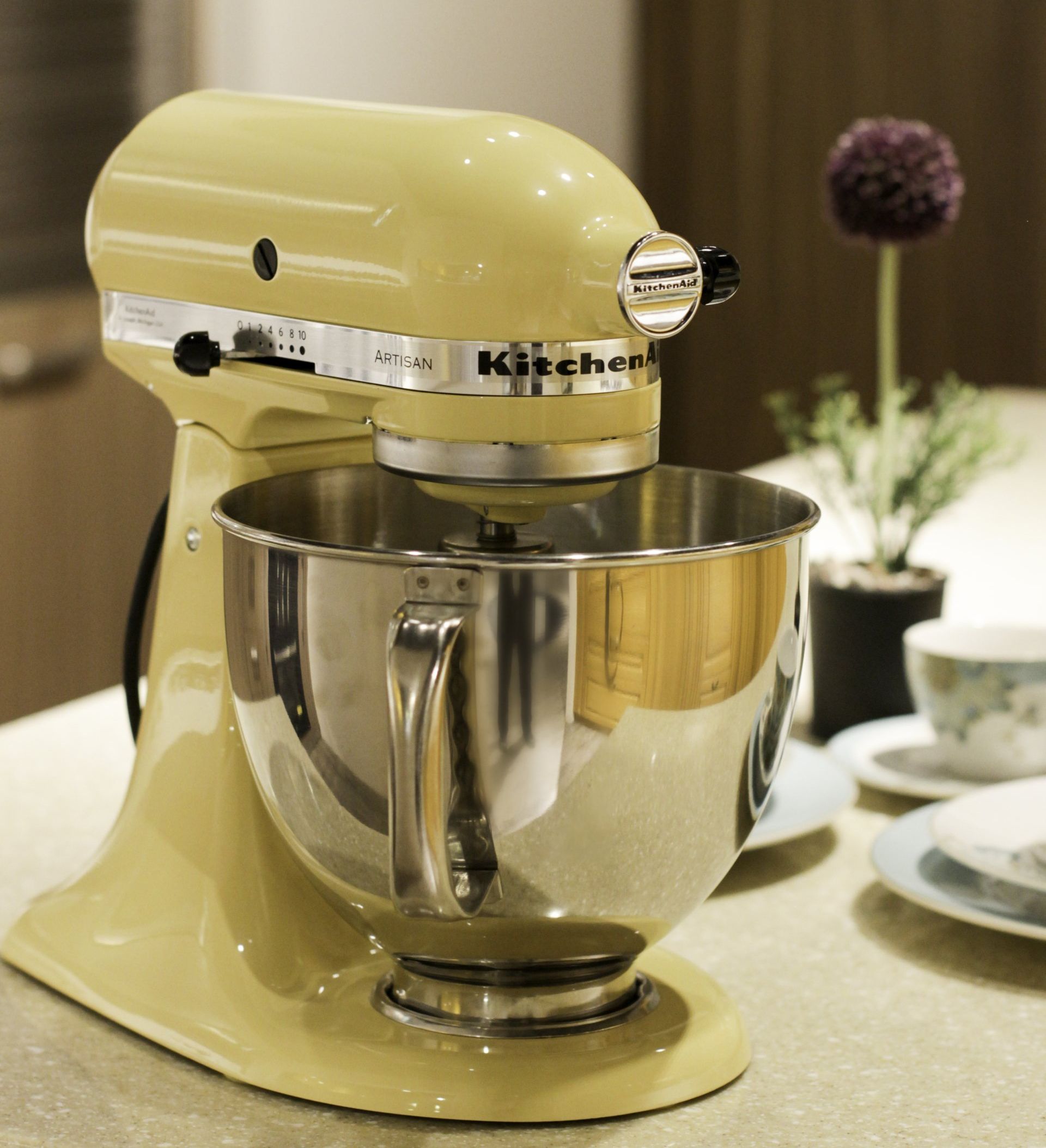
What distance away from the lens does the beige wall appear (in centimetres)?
263

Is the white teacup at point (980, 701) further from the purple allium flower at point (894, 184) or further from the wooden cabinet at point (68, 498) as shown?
the wooden cabinet at point (68, 498)

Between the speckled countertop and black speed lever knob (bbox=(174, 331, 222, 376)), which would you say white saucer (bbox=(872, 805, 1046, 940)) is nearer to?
the speckled countertop

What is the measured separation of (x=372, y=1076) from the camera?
60cm

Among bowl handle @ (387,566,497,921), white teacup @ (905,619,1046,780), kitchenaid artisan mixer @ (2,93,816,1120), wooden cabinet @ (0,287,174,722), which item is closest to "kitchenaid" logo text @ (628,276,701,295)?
kitchenaid artisan mixer @ (2,93,816,1120)

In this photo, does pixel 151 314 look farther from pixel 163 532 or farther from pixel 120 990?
pixel 120 990

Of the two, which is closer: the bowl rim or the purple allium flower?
the bowl rim

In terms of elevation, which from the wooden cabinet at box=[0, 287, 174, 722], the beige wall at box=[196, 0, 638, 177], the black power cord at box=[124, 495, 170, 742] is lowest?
the wooden cabinet at box=[0, 287, 174, 722]

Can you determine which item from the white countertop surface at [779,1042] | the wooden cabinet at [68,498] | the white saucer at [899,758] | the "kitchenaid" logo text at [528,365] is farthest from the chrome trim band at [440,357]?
the wooden cabinet at [68,498]

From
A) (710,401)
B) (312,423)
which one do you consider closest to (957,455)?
(312,423)

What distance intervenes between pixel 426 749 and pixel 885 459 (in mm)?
558

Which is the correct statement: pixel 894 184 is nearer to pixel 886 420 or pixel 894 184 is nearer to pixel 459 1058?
Answer: pixel 886 420

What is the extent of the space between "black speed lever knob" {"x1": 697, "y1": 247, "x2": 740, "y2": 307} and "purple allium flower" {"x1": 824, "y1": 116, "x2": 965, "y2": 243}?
0.39m

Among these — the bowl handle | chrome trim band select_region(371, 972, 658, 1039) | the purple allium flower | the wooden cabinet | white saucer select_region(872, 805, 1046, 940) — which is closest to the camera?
the bowl handle

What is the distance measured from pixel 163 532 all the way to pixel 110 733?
316mm
